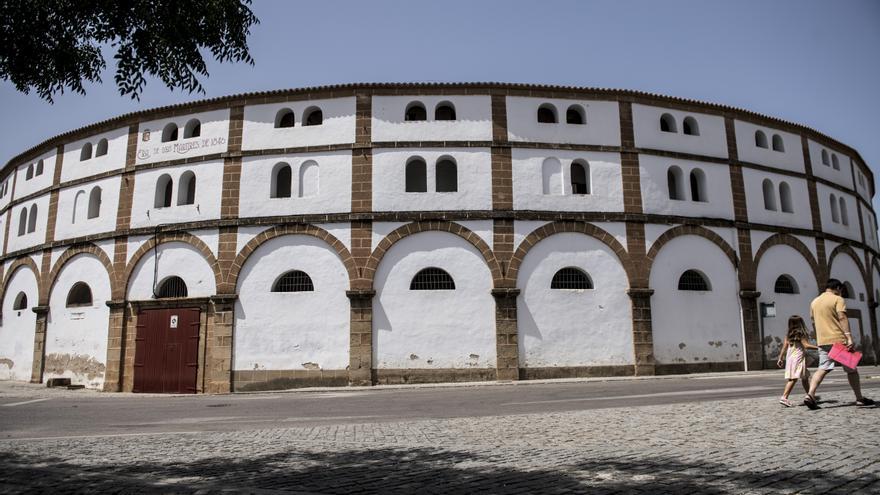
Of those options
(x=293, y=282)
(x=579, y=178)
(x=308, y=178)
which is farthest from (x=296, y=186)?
(x=579, y=178)

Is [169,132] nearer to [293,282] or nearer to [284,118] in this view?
[284,118]

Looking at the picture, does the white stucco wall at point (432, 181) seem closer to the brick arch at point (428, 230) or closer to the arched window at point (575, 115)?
the brick arch at point (428, 230)

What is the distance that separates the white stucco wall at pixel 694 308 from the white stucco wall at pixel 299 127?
12.2 m

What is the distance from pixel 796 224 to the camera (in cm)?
2384

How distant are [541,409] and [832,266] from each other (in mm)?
20194

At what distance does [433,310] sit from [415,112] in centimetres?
755

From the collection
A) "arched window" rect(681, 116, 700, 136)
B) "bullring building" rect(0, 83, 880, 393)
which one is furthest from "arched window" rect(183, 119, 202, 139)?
"arched window" rect(681, 116, 700, 136)

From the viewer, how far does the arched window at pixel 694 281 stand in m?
21.5

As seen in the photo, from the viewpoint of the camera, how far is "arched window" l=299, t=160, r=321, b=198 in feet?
68.6

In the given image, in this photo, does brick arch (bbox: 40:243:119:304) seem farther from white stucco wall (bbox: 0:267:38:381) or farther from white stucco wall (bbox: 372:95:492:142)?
white stucco wall (bbox: 372:95:492:142)

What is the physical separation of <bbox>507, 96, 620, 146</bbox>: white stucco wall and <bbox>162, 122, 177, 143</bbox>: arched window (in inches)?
509

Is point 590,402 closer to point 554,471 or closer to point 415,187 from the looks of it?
point 554,471

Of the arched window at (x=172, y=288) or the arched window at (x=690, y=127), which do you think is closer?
the arched window at (x=172, y=288)

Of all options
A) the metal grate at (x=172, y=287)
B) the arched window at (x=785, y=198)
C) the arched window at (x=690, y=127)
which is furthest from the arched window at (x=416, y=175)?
the arched window at (x=785, y=198)
